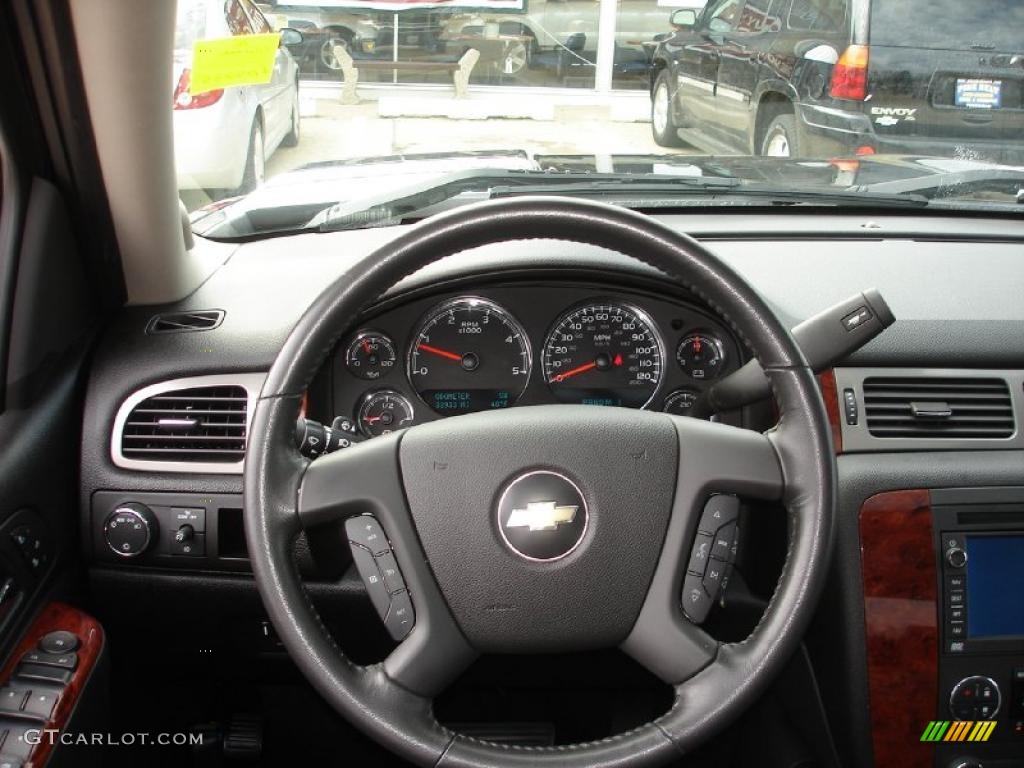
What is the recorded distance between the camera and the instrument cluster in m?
2.45

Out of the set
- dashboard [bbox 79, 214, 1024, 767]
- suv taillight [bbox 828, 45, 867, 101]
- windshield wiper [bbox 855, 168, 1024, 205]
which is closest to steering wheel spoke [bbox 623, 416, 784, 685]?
dashboard [bbox 79, 214, 1024, 767]

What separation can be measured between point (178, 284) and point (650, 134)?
147cm

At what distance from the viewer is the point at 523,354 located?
98.2 inches

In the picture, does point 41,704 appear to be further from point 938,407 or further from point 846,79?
point 846,79

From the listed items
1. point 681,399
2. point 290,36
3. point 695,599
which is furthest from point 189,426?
point 695,599

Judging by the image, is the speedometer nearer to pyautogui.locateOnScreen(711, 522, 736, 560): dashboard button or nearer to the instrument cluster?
the instrument cluster

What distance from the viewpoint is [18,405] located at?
2.21m

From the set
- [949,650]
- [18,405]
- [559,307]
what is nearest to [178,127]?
[18,405]

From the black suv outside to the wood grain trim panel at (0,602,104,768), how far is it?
2007 millimetres

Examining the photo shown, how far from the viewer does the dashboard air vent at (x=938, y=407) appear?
2346 millimetres

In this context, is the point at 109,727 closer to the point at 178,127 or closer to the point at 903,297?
the point at 178,127

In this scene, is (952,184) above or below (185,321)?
above

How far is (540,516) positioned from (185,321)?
1.17 m

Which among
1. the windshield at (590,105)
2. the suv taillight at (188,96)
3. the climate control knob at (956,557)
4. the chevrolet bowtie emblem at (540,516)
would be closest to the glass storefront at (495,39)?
the windshield at (590,105)
